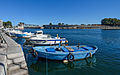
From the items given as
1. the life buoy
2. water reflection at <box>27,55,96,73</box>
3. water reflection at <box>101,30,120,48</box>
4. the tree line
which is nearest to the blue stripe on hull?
the life buoy

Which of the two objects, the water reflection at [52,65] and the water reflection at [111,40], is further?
the water reflection at [111,40]

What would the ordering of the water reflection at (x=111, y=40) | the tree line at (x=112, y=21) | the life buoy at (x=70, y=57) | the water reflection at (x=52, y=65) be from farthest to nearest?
the tree line at (x=112, y=21)
the water reflection at (x=111, y=40)
the life buoy at (x=70, y=57)
the water reflection at (x=52, y=65)

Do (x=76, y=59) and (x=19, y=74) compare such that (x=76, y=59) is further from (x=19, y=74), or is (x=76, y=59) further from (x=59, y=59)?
(x=19, y=74)

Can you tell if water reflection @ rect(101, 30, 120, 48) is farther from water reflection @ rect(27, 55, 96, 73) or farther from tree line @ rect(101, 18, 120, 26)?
tree line @ rect(101, 18, 120, 26)

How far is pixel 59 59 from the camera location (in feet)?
42.0

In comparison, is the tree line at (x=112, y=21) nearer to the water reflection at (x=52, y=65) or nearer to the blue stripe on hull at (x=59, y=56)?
the blue stripe on hull at (x=59, y=56)

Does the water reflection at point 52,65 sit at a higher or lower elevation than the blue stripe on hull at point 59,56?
Result: lower

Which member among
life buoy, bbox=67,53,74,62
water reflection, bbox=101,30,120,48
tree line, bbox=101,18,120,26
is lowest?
water reflection, bbox=101,30,120,48

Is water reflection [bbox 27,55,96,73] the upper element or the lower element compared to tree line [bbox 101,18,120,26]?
lower

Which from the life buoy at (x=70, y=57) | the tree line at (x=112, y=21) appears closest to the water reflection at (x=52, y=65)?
the life buoy at (x=70, y=57)

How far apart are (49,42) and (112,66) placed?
53.1ft

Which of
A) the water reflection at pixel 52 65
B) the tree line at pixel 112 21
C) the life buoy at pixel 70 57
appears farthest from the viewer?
the tree line at pixel 112 21

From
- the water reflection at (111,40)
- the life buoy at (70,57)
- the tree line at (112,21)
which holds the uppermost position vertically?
the tree line at (112,21)

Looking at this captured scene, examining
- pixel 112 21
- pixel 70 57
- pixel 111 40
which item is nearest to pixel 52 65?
pixel 70 57
